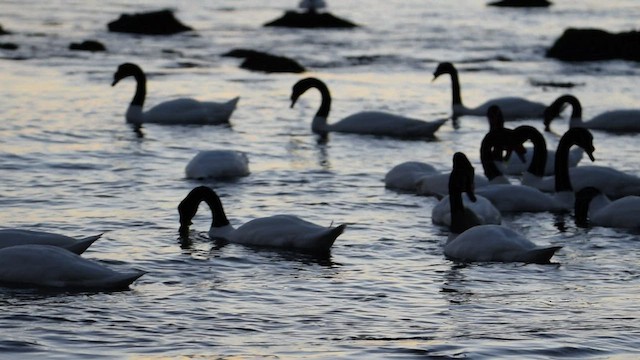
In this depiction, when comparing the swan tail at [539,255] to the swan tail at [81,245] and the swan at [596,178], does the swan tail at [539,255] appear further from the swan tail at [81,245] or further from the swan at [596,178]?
the swan at [596,178]

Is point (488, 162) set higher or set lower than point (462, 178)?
lower

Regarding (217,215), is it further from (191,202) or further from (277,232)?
(277,232)

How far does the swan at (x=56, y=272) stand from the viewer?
1223 centimetres

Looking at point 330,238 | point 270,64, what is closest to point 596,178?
point 330,238

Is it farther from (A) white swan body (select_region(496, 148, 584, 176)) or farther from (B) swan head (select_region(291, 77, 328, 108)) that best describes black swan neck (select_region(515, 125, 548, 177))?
(B) swan head (select_region(291, 77, 328, 108))

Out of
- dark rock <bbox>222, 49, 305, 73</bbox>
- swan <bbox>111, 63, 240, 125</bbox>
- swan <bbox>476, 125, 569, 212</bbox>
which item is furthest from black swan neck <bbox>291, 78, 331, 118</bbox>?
→ swan <bbox>476, 125, 569, 212</bbox>

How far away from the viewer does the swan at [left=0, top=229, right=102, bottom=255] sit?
13242 mm

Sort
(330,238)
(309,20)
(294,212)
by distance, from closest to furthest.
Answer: (330,238) → (294,212) → (309,20)

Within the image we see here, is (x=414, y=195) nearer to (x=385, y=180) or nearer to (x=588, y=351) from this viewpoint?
(x=385, y=180)

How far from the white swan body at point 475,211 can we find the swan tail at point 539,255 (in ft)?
6.17

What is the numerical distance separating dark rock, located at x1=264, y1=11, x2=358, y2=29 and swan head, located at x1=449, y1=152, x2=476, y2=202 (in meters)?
30.3

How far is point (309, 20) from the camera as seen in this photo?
45.5 meters

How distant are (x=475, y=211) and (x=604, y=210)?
1408 millimetres

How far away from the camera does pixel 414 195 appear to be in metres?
18.1
